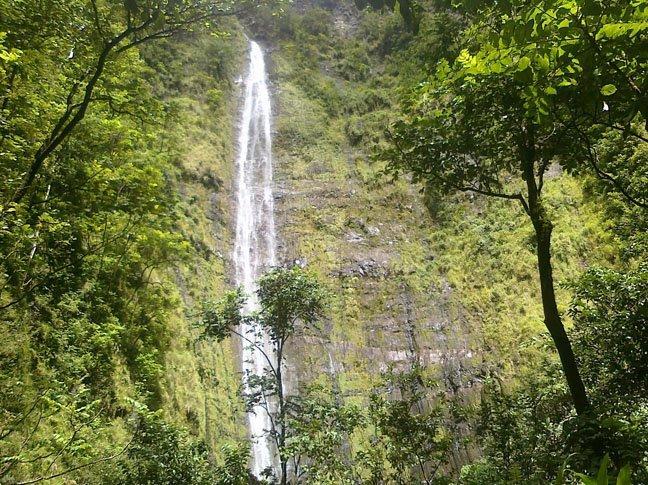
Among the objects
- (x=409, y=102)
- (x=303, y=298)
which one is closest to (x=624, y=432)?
(x=409, y=102)

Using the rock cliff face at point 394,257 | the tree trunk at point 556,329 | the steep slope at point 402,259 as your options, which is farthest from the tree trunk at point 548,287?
the steep slope at point 402,259

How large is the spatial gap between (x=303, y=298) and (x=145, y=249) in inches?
192

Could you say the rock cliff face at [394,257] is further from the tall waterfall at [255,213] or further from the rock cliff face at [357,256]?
the tall waterfall at [255,213]

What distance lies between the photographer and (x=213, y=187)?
20656mm

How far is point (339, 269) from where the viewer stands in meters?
18.9

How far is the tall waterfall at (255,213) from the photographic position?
44.5 feet

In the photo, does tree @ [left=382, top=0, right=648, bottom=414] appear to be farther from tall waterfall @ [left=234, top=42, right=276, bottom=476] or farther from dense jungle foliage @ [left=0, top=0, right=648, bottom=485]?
tall waterfall @ [left=234, top=42, right=276, bottom=476]

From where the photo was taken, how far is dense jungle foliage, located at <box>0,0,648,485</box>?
339 cm

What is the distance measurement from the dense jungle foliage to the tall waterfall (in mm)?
856

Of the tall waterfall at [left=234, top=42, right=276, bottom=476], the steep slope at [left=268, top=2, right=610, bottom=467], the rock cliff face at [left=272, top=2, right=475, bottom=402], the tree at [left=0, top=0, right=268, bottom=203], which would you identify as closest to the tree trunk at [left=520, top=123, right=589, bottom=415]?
the tree at [left=0, top=0, right=268, bottom=203]

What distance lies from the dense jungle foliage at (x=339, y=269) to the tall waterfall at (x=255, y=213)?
0.86 meters

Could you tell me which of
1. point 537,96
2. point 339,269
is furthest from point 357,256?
point 537,96

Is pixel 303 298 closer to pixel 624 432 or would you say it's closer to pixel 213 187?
pixel 624 432

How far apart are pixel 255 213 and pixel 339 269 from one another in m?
5.27
